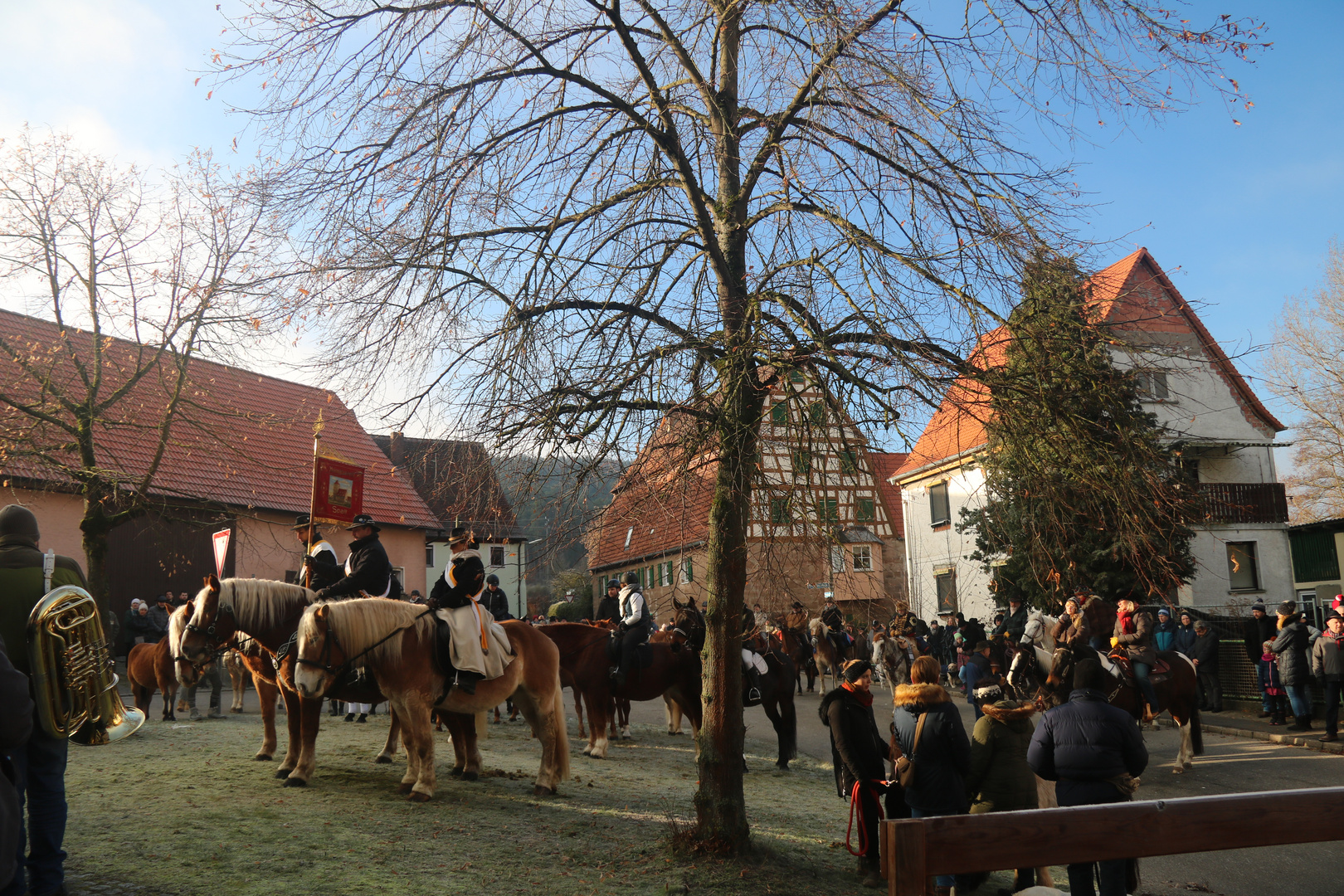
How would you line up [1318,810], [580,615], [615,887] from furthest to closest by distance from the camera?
[580,615] < [615,887] < [1318,810]

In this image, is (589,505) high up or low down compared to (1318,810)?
up

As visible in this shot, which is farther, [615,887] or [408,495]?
[408,495]

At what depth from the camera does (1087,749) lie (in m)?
5.76

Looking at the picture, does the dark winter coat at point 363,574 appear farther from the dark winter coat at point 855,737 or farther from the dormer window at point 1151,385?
the dormer window at point 1151,385

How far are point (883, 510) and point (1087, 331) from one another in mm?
2069

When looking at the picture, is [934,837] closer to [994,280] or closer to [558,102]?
[994,280]

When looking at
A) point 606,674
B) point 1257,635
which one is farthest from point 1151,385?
point 1257,635

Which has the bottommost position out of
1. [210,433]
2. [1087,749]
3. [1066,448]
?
[1087,749]

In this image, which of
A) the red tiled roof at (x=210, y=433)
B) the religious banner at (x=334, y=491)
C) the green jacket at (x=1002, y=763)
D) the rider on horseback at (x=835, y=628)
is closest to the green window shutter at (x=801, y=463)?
the green jacket at (x=1002, y=763)

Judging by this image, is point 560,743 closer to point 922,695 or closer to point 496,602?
point 922,695

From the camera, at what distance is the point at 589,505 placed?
23.2 ft

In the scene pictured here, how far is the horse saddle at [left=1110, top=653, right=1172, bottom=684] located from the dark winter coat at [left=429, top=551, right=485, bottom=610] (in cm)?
739

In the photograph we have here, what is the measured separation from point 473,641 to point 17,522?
399cm

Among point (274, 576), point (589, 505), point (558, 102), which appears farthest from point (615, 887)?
point (274, 576)
